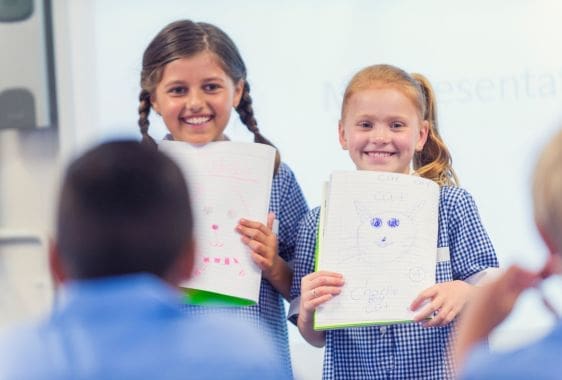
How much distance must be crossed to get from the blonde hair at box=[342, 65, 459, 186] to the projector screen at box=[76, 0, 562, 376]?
0.45 m

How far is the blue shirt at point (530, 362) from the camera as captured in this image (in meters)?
0.82

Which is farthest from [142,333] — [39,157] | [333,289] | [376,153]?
[39,157]

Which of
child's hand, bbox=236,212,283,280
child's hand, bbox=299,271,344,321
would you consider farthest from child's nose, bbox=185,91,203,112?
child's hand, bbox=299,271,344,321

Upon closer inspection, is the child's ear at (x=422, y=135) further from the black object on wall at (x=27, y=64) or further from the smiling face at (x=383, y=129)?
the black object on wall at (x=27, y=64)

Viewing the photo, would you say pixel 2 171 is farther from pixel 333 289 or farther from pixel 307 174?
pixel 333 289

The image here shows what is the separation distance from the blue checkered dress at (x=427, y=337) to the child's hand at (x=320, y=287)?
4.3 inches

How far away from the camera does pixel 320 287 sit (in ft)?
4.98

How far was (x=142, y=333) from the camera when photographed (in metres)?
0.80

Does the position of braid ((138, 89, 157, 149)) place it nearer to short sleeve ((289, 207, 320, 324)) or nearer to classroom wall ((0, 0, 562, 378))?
short sleeve ((289, 207, 320, 324))

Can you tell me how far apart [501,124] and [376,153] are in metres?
0.68

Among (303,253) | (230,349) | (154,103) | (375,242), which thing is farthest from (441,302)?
(230,349)

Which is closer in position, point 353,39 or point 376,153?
point 376,153

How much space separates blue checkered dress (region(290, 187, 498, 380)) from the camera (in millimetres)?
1572

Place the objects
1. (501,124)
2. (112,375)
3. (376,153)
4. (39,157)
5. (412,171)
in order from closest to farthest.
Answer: (112,375)
(376,153)
(412,171)
(501,124)
(39,157)
